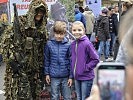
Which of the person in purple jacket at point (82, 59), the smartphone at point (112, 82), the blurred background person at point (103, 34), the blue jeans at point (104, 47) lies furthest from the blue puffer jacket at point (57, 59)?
the blue jeans at point (104, 47)

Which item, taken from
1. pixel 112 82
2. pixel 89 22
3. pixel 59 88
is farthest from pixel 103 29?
pixel 112 82

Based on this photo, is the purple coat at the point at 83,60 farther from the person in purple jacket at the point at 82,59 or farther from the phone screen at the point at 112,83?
the phone screen at the point at 112,83

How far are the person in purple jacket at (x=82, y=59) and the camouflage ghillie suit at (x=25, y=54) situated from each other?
1.46 feet

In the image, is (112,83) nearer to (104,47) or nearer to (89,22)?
(104,47)

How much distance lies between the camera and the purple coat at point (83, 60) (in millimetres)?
5301

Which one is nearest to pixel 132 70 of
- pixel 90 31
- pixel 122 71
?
pixel 122 71

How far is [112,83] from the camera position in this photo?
1.35 m

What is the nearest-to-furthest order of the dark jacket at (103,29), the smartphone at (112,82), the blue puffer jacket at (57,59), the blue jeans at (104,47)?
the smartphone at (112,82)
the blue puffer jacket at (57,59)
the dark jacket at (103,29)
the blue jeans at (104,47)

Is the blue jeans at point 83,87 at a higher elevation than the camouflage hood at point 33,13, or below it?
below

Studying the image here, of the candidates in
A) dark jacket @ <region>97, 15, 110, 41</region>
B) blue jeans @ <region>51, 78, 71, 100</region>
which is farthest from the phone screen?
dark jacket @ <region>97, 15, 110, 41</region>

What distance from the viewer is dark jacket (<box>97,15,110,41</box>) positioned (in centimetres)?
1256

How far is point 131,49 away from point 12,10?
4.81 meters

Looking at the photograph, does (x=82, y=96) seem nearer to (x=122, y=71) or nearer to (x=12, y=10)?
(x=12, y=10)

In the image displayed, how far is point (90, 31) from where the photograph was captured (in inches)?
554
